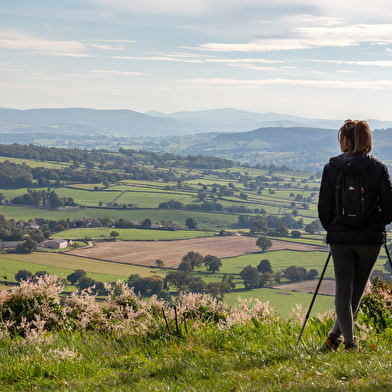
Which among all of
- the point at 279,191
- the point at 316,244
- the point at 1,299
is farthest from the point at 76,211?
the point at 1,299

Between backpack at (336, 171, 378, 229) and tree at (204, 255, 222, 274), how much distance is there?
4629cm

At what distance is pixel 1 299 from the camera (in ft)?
18.8

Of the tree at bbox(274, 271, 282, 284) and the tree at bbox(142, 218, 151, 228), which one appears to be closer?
the tree at bbox(274, 271, 282, 284)

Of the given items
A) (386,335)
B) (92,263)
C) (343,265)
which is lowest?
(92,263)

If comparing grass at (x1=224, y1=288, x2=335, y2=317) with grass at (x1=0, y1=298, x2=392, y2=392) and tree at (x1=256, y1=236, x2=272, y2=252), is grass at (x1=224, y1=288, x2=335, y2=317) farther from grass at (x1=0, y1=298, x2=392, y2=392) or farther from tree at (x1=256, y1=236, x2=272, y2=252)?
grass at (x1=0, y1=298, x2=392, y2=392)

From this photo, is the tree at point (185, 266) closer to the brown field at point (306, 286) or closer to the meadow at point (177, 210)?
the meadow at point (177, 210)

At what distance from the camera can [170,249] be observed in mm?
58156

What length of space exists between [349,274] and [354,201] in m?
0.72

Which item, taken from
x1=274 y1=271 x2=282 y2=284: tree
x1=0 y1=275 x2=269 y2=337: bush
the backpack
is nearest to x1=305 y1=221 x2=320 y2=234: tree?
x1=274 y1=271 x2=282 y2=284: tree

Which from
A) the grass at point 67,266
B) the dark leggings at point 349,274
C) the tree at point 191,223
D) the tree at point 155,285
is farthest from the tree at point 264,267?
the dark leggings at point 349,274

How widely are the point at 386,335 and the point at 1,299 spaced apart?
5.15 meters

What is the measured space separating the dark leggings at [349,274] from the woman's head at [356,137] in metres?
0.92

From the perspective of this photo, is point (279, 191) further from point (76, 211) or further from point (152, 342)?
point (152, 342)

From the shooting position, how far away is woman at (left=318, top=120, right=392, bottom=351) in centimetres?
359
